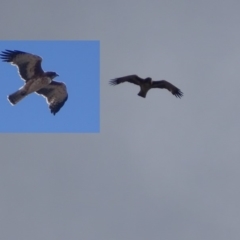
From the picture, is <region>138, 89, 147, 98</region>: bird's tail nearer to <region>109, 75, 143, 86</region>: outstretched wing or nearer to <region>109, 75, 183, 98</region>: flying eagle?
<region>109, 75, 183, 98</region>: flying eagle

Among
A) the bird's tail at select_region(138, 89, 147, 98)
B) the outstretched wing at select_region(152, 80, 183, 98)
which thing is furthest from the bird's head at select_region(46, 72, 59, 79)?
the outstretched wing at select_region(152, 80, 183, 98)

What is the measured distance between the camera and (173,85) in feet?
175

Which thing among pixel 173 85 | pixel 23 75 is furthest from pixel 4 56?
pixel 173 85

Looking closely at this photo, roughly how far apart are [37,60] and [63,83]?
1.04 meters

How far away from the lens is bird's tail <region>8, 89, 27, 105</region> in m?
52.8

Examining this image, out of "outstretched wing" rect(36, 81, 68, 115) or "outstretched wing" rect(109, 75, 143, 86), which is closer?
"outstretched wing" rect(109, 75, 143, 86)

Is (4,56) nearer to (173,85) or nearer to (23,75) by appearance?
(23,75)

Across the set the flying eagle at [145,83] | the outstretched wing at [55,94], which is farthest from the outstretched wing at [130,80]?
the outstretched wing at [55,94]

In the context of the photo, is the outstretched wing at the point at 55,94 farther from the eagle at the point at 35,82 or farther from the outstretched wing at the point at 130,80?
the outstretched wing at the point at 130,80

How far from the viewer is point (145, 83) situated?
52688mm

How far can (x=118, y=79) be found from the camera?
5300 centimetres

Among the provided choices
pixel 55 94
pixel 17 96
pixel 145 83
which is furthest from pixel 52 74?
pixel 145 83

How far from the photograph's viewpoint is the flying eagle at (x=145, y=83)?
5259 cm

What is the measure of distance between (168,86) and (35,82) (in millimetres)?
2908
